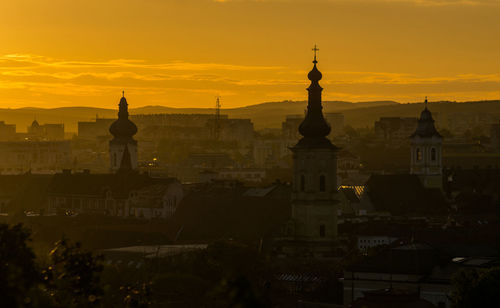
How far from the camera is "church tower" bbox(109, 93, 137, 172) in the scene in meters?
159

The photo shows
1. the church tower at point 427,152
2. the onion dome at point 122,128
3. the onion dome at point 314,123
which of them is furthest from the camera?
the onion dome at point 122,128

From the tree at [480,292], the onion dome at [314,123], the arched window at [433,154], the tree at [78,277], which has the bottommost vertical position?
the tree at [480,292]

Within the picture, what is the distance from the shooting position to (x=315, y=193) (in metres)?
102

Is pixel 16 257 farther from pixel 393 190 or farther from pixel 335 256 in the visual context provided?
pixel 393 190

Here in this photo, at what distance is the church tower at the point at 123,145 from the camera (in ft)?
521

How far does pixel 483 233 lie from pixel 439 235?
386cm

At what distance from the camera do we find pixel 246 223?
11562cm

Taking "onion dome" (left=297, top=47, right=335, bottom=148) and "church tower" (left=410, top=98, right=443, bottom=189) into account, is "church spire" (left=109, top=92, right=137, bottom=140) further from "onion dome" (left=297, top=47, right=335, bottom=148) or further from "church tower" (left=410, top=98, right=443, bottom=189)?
"onion dome" (left=297, top=47, right=335, bottom=148)

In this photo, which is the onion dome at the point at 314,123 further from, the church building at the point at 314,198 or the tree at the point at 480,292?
the tree at the point at 480,292

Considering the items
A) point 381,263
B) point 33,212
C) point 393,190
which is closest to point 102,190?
point 33,212

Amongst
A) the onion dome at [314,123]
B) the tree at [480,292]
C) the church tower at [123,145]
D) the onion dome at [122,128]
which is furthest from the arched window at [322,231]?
the onion dome at [122,128]

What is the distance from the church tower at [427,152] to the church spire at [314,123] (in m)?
48.2

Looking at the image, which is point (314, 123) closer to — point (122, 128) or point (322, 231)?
point (322, 231)

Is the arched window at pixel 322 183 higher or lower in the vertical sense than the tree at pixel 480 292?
higher
